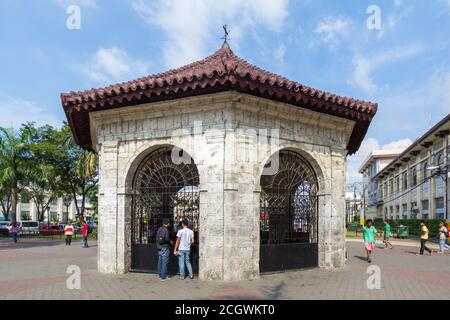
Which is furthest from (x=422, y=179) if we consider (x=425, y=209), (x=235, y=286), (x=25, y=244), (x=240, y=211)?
(x=235, y=286)

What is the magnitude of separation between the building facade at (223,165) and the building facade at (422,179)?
16.2m

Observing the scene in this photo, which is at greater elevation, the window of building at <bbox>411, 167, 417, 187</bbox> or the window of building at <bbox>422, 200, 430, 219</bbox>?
the window of building at <bbox>411, 167, 417, 187</bbox>

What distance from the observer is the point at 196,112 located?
9266 mm

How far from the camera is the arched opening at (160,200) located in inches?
397

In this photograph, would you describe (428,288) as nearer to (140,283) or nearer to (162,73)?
(140,283)

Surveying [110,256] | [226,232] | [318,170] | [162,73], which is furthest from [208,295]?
[162,73]

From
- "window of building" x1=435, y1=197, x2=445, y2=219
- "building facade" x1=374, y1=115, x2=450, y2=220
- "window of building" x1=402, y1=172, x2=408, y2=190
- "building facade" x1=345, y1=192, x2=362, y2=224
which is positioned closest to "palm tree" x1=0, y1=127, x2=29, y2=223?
"building facade" x1=374, y1=115, x2=450, y2=220

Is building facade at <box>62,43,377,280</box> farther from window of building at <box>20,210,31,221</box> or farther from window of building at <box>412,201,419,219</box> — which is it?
window of building at <box>20,210,31,221</box>

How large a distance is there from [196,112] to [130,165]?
7.46ft

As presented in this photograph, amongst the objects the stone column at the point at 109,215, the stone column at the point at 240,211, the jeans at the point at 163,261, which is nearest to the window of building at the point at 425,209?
the stone column at the point at 240,211

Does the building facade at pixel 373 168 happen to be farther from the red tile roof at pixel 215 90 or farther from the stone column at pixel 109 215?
the stone column at pixel 109 215

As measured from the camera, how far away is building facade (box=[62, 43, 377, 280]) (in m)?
8.80

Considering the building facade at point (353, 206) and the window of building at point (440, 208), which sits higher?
the window of building at point (440, 208)

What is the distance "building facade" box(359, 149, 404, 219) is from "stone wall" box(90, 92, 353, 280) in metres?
48.1
